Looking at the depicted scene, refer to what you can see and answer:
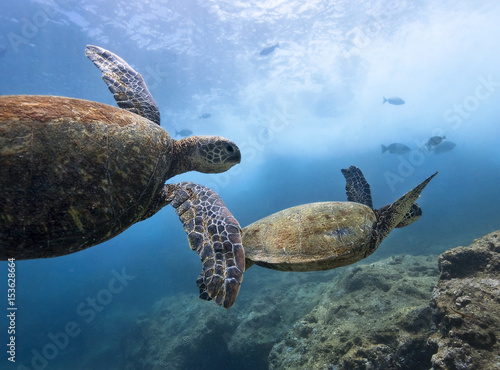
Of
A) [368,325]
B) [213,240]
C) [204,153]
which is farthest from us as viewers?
[368,325]

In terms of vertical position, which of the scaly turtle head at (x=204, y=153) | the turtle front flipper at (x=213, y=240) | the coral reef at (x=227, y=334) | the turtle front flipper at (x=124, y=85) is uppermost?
the turtle front flipper at (x=124, y=85)

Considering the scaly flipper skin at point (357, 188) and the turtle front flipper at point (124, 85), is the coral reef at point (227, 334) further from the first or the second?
the turtle front flipper at point (124, 85)

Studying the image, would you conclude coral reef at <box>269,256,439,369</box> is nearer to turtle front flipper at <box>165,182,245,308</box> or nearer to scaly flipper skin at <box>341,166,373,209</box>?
scaly flipper skin at <box>341,166,373,209</box>

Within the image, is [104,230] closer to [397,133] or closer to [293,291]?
[293,291]

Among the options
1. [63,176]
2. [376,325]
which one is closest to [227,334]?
[376,325]

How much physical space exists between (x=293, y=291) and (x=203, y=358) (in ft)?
15.3

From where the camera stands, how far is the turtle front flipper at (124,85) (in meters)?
3.99

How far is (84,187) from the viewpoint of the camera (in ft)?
6.94

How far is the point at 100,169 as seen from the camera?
7.26 ft

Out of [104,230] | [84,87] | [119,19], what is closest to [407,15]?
[119,19]

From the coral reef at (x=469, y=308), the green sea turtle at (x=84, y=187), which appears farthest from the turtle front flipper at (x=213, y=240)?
the coral reef at (x=469, y=308)

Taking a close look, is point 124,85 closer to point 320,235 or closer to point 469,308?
point 320,235

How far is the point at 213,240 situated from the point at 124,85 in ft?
12.1

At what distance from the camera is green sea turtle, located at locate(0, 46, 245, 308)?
1900mm
